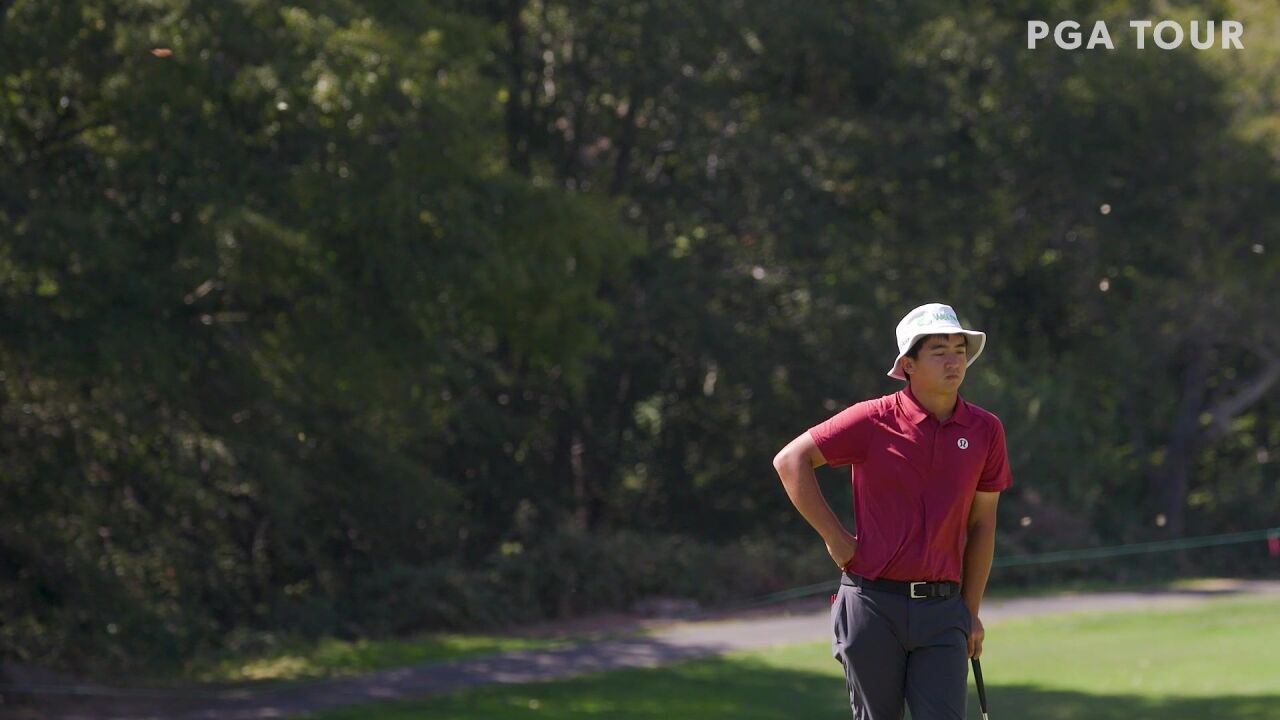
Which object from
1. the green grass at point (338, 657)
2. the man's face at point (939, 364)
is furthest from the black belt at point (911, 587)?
the green grass at point (338, 657)

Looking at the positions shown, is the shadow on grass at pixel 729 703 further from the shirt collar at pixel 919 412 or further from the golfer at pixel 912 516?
the shirt collar at pixel 919 412

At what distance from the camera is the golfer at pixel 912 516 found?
18.3 ft

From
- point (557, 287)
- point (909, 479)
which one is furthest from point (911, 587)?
point (557, 287)

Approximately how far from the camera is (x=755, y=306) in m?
25.8

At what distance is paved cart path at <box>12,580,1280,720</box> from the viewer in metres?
13.7

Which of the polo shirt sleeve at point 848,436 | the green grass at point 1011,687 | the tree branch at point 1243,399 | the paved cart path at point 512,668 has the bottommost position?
the green grass at point 1011,687

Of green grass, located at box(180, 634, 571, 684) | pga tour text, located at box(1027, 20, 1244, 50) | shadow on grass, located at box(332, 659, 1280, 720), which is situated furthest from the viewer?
pga tour text, located at box(1027, 20, 1244, 50)

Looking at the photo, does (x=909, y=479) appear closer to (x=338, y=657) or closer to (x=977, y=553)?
(x=977, y=553)

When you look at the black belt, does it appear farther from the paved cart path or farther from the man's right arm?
the paved cart path

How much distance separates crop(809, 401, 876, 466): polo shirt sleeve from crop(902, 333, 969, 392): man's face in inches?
8.1

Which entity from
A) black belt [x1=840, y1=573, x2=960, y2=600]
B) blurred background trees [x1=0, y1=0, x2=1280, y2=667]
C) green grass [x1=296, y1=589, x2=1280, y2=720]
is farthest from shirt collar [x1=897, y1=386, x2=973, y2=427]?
green grass [x1=296, y1=589, x2=1280, y2=720]

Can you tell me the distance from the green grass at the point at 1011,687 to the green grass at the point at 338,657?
2492 mm

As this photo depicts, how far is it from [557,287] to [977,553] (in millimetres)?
10456

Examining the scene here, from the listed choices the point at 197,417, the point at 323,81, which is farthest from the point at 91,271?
the point at 197,417
